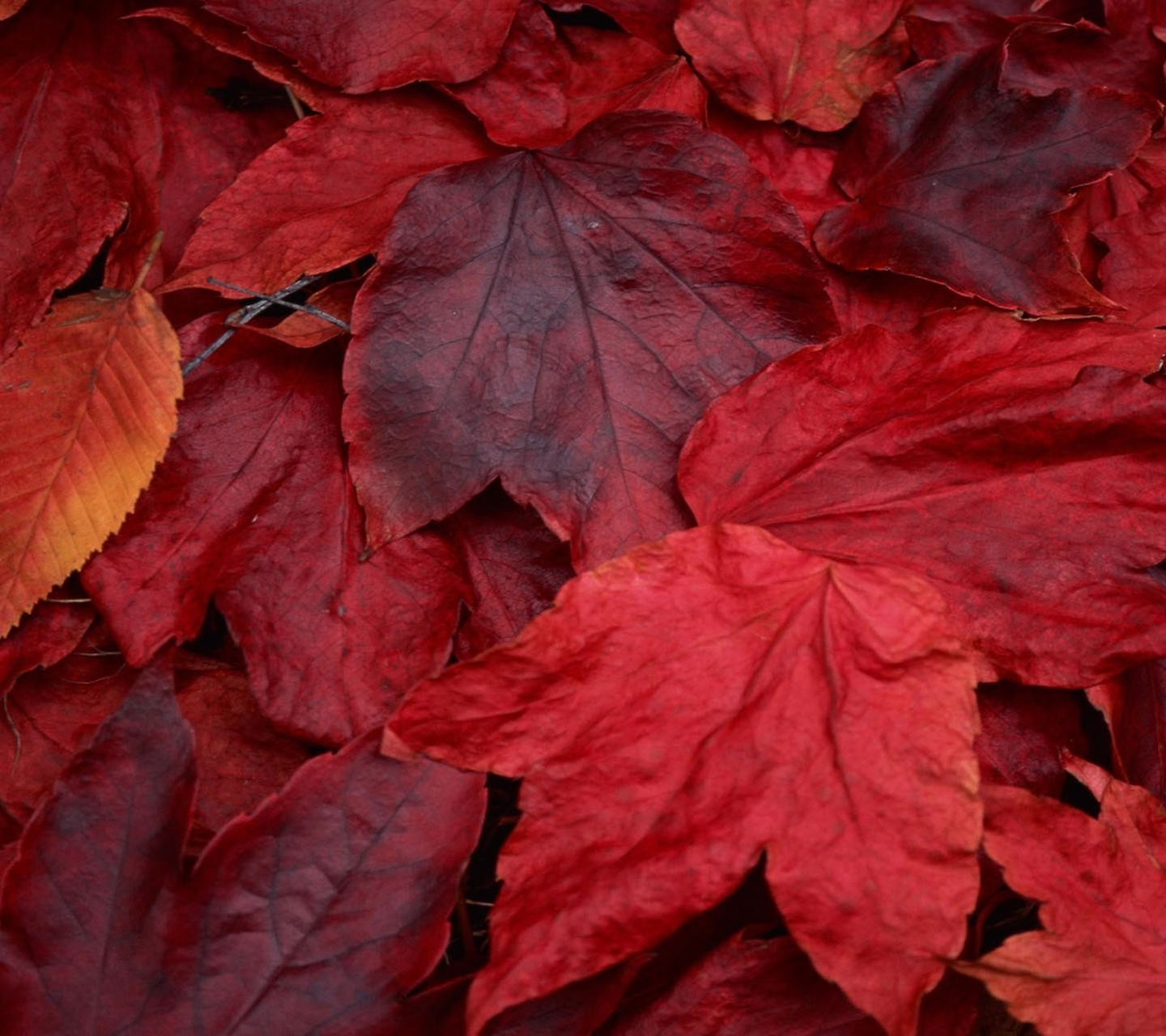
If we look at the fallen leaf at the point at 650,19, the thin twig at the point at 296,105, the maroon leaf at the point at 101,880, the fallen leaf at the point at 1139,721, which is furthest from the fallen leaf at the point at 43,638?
the fallen leaf at the point at 1139,721

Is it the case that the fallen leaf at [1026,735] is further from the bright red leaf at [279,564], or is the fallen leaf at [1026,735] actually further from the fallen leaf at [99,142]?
the fallen leaf at [99,142]

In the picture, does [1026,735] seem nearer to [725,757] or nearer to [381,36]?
[725,757]

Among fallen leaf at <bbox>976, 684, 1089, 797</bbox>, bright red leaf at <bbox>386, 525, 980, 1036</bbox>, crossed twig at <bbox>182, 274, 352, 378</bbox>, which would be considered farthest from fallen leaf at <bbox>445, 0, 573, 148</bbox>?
fallen leaf at <bbox>976, 684, 1089, 797</bbox>

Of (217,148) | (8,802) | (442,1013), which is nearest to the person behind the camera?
(442,1013)

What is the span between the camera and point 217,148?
1162 mm

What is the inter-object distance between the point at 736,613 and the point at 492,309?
0.35 metres

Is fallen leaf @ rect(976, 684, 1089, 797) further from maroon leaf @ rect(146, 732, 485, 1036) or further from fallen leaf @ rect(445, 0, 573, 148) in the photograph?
fallen leaf @ rect(445, 0, 573, 148)

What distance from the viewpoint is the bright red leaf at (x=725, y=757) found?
2.81 feet

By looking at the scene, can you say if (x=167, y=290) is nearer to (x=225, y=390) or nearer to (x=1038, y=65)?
(x=225, y=390)

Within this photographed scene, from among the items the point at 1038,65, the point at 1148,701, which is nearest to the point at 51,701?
the point at 1148,701

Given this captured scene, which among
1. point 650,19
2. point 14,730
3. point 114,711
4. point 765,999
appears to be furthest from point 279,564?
point 650,19

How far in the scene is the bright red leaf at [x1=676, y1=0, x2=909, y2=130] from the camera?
1.18 m

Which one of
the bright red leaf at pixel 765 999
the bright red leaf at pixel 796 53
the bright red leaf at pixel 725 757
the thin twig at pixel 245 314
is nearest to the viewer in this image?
the bright red leaf at pixel 725 757

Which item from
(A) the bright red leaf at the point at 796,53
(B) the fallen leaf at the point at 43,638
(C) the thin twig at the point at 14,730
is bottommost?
(C) the thin twig at the point at 14,730
